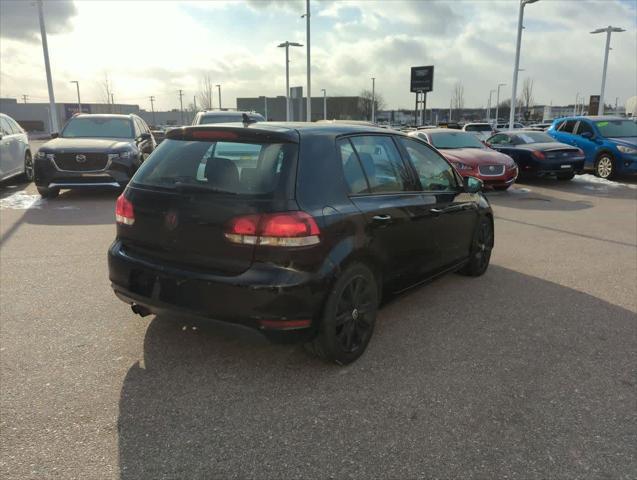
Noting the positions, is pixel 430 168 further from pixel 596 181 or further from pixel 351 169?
pixel 596 181

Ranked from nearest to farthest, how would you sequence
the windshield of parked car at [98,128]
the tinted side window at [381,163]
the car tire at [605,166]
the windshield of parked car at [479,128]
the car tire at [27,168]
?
the tinted side window at [381,163] → the windshield of parked car at [98,128] → the car tire at [27,168] → the car tire at [605,166] → the windshield of parked car at [479,128]

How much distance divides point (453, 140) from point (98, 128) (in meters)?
8.46

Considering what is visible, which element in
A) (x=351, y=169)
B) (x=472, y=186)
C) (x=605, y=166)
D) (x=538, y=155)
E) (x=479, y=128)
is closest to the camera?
(x=351, y=169)

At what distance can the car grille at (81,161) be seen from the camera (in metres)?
9.96

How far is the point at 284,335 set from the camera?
3.13 metres

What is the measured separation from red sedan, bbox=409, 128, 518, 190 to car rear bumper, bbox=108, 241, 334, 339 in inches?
355

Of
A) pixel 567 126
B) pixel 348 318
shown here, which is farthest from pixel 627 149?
pixel 348 318

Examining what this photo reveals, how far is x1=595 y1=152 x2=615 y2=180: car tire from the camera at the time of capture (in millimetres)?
14531

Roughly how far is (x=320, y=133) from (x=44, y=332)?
262 centimetres

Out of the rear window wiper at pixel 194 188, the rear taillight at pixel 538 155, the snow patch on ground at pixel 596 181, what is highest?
the rear window wiper at pixel 194 188

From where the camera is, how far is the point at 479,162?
39.3 feet

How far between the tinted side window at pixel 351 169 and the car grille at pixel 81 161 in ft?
25.2

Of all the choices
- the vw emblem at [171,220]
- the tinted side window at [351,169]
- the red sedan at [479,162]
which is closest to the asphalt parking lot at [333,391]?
the vw emblem at [171,220]

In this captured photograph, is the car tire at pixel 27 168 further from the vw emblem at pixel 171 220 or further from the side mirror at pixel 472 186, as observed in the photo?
the side mirror at pixel 472 186
